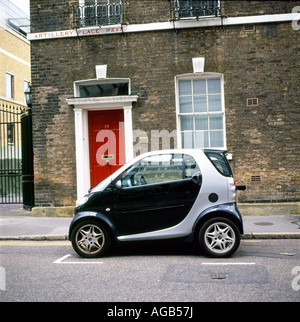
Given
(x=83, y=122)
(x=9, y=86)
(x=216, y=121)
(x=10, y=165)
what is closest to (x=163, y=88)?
(x=216, y=121)

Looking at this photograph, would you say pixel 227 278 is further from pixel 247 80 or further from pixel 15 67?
pixel 15 67

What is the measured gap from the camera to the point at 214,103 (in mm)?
10367

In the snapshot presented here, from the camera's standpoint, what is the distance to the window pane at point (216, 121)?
10.3 meters

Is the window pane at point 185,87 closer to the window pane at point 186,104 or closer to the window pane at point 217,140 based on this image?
the window pane at point 186,104

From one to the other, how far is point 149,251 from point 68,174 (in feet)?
15.6

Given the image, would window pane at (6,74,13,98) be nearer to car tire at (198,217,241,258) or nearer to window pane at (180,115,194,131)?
window pane at (180,115,194,131)

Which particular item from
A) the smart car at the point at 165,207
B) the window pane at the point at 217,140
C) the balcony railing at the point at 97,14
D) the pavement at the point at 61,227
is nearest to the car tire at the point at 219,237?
the smart car at the point at 165,207

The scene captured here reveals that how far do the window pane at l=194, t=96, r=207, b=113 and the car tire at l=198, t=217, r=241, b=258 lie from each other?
520 centimetres

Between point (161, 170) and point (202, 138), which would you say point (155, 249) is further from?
point (202, 138)

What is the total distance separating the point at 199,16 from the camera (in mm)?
10102

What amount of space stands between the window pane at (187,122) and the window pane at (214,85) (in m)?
0.94

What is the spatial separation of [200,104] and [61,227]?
510cm

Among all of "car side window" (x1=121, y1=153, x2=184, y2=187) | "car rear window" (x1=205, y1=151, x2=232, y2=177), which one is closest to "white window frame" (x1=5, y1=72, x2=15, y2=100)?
"car side window" (x1=121, y1=153, x2=184, y2=187)
